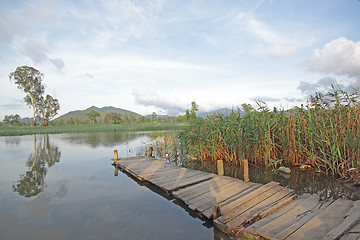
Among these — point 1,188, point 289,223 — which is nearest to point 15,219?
point 1,188

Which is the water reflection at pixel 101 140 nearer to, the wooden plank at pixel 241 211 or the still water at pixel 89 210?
Result: the still water at pixel 89 210

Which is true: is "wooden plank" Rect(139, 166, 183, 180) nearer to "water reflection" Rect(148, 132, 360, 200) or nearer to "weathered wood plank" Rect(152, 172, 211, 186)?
"weathered wood plank" Rect(152, 172, 211, 186)

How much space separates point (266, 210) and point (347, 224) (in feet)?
3.19

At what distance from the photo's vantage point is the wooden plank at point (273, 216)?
8.70 feet

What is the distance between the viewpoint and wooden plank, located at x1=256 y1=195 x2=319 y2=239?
2520 mm

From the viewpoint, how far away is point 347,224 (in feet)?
7.89

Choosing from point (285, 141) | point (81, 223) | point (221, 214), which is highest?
point (285, 141)

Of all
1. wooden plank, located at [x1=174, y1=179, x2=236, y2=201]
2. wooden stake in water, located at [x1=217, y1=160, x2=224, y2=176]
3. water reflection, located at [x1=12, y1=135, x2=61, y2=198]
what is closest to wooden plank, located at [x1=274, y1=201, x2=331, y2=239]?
wooden plank, located at [x1=174, y1=179, x2=236, y2=201]

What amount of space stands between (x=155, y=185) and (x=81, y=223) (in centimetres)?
195

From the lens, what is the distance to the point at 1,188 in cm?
548

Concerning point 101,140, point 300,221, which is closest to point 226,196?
point 300,221

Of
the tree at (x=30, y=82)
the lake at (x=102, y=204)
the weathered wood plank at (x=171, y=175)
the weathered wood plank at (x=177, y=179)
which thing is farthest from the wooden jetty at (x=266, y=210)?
the tree at (x=30, y=82)

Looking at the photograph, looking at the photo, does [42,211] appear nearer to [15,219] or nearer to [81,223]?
[15,219]

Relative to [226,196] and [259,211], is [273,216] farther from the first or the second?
[226,196]
